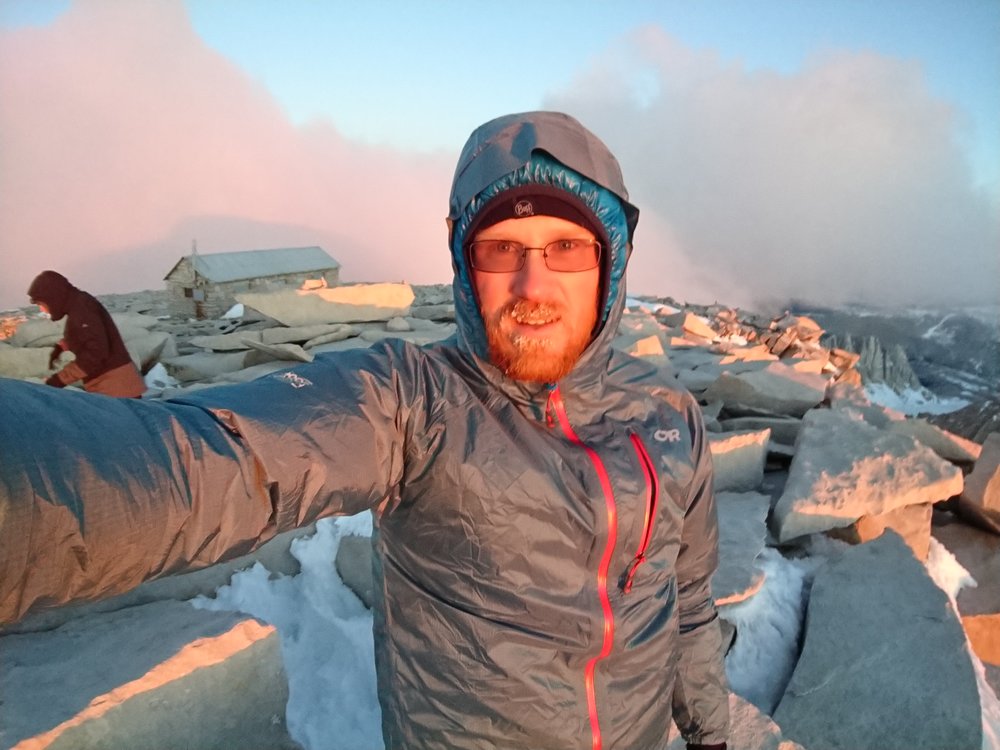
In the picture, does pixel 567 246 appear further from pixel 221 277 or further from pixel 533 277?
pixel 221 277

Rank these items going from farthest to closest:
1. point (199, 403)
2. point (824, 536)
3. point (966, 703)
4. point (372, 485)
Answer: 1. point (824, 536)
2. point (966, 703)
3. point (372, 485)
4. point (199, 403)

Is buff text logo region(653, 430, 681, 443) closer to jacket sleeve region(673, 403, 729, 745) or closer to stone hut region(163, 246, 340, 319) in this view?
jacket sleeve region(673, 403, 729, 745)

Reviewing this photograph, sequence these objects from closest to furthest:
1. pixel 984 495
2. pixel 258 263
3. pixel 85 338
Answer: pixel 984 495 < pixel 85 338 < pixel 258 263

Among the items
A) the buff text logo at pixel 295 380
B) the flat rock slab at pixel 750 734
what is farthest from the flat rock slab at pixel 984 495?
the buff text logo at pixel 295 380

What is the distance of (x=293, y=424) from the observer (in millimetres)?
1281

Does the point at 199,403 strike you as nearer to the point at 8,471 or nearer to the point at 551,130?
the point at 8,471

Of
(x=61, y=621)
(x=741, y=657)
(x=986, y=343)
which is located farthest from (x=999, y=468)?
(x=986, y=343)

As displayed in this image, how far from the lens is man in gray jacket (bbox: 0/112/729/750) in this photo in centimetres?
122

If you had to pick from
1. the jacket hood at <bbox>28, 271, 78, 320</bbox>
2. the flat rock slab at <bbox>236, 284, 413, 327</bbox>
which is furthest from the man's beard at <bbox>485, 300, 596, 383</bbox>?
the flat rock slab at <bbox>236, 284, 413, 327</bbox>

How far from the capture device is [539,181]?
1716mm

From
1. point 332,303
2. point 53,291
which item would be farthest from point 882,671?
point 332,303

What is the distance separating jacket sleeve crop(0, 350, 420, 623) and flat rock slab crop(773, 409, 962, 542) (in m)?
3.91

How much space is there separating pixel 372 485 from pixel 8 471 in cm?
73

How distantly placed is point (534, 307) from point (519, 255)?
19 centimetres
